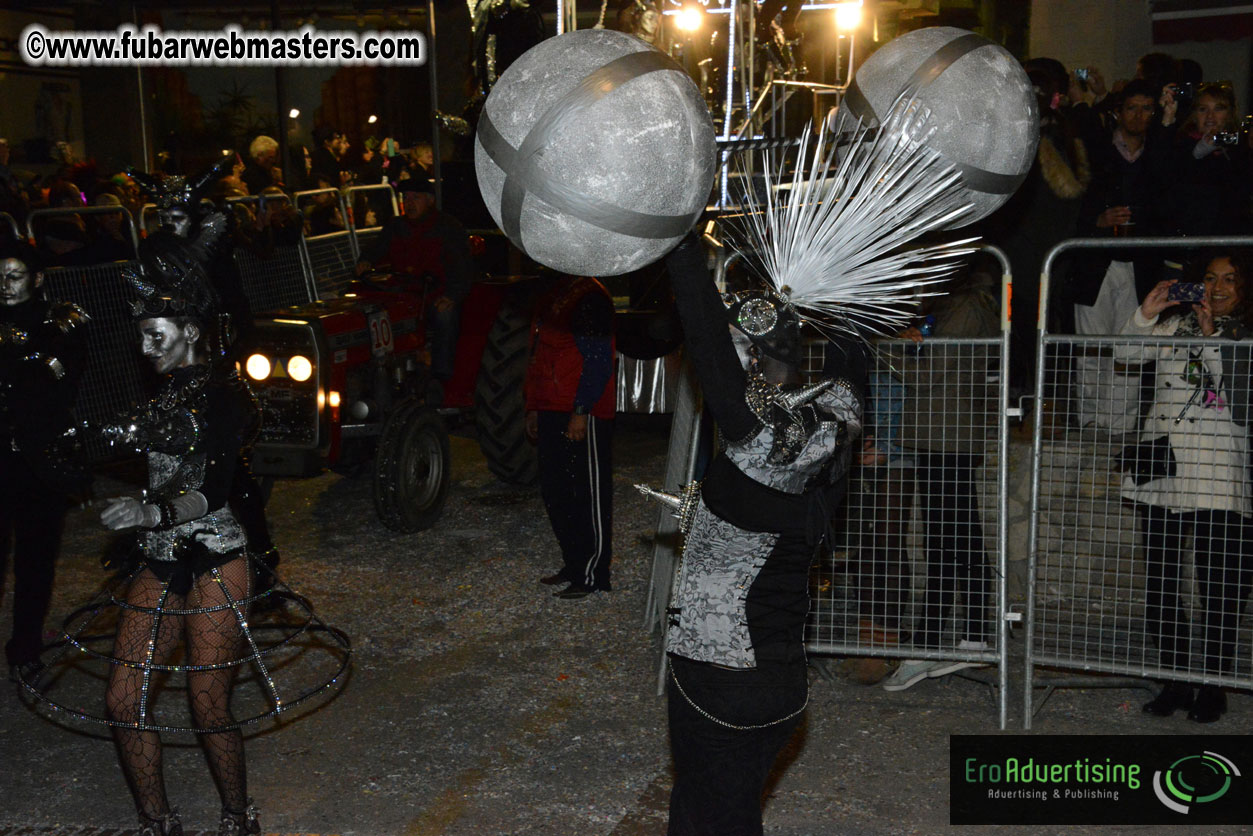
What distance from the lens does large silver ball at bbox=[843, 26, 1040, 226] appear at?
3.18m

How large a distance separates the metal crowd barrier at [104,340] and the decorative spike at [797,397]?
22.8 feet

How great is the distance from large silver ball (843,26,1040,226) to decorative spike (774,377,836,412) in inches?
28.5

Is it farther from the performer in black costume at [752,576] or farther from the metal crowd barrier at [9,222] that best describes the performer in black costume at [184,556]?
the metal crowd barrier at [9,222]

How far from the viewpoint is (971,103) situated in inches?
125

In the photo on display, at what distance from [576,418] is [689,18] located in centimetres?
260

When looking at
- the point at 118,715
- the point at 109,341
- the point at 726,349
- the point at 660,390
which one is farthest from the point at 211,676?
the point at 109,341

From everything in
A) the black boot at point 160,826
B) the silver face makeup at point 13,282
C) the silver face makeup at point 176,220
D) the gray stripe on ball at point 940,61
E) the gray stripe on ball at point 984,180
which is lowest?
the black boot at point 160,826

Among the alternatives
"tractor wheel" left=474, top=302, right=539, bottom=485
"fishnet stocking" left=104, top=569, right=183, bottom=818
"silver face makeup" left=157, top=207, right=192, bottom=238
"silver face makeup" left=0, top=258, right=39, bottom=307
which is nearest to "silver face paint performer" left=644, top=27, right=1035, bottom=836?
"fishnet stocking" left=104, top=569, right=183, bottom=818

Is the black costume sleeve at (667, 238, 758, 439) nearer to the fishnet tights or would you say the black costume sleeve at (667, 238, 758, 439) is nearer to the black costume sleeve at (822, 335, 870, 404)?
the black costume sleeve at (822, 335, 870, 404)

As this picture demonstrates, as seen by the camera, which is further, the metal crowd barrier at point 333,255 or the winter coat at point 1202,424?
the metal crowd barrier at point 333,255

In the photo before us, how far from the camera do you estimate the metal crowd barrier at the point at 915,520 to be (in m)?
5.00

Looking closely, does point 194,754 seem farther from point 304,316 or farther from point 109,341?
point 109,341

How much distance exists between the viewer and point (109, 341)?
902cm

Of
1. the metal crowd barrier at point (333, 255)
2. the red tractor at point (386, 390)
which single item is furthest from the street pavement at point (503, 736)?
the metal crowd barrier at point (333, 255)
